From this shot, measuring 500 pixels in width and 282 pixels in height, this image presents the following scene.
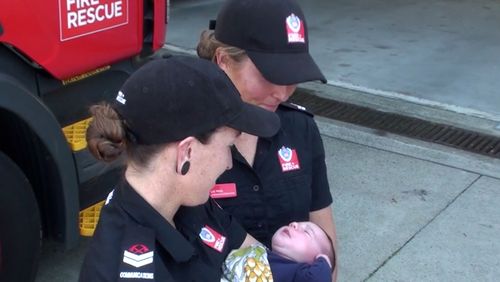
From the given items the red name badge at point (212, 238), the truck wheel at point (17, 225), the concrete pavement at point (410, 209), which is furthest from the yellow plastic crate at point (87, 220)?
the red name badge at point (212, 238)

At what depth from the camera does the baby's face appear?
203 cm

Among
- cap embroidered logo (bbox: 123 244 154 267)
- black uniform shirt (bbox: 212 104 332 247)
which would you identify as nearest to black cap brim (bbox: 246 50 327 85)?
black uniform shirt (bbox: 212 104 332 247)

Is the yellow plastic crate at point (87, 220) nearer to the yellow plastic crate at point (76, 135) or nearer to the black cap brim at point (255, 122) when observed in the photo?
the yellow plastic crate at point (76, 135)

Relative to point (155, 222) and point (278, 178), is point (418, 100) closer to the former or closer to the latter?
point (278, 178)

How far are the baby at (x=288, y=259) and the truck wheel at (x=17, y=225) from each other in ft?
4.21

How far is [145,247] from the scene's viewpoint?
62.5 inches

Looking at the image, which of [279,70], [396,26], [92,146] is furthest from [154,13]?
[396,26]

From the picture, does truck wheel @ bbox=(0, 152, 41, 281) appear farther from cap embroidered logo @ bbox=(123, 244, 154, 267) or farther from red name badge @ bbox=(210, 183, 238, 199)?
cap embroidered logo @ bbox=(123, 244, 154, 267)

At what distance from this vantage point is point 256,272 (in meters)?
1.85

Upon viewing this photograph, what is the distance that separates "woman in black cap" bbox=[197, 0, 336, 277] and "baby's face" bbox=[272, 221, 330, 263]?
6.5 inches

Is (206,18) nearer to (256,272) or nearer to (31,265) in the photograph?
(31,265)

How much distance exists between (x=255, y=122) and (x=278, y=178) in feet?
1.91

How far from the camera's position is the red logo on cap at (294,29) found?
7.05 feet

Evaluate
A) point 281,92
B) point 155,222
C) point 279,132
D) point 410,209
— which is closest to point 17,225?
point 279,132
